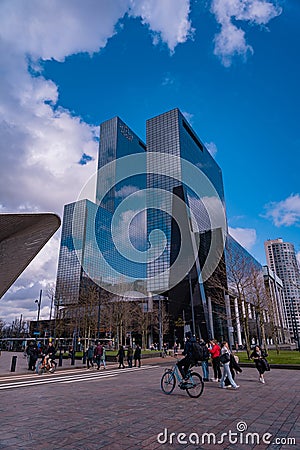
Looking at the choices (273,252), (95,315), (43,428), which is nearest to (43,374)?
(43,428)

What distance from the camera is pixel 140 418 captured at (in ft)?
23.6

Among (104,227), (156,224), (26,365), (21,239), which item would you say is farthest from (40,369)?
(104,227)

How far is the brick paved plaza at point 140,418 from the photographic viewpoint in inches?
218

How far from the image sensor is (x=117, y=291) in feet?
183

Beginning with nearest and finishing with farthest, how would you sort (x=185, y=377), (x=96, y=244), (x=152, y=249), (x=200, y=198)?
(x=185, y=377)
(x=152, y=249)
(x=200, y=198)
(x=96, y=244)

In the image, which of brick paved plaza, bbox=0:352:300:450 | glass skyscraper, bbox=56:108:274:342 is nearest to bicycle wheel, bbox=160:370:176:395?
brick paved plaza, bbox=0:352:300:450

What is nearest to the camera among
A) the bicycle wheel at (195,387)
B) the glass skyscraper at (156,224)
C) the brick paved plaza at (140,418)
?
the brick paved plaza at (140,418)

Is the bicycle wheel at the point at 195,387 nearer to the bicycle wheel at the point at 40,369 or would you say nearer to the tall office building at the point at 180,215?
the bicycle wheel at the point at 40,369

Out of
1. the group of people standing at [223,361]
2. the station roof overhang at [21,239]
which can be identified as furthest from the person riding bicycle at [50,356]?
the station roof overhang at [21,239]

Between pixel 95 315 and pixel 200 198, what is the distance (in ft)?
232

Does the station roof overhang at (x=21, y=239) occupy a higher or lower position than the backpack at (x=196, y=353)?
higher

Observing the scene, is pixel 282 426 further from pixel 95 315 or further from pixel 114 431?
pixel 95 315

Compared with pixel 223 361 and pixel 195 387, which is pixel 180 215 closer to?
pixel 223 361

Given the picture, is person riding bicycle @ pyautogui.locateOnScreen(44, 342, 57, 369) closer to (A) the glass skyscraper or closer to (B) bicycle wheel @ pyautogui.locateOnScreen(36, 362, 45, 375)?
(B) bicycle wheel @ pyautogui.locateOnScreen(36, 362, 45, 375)
